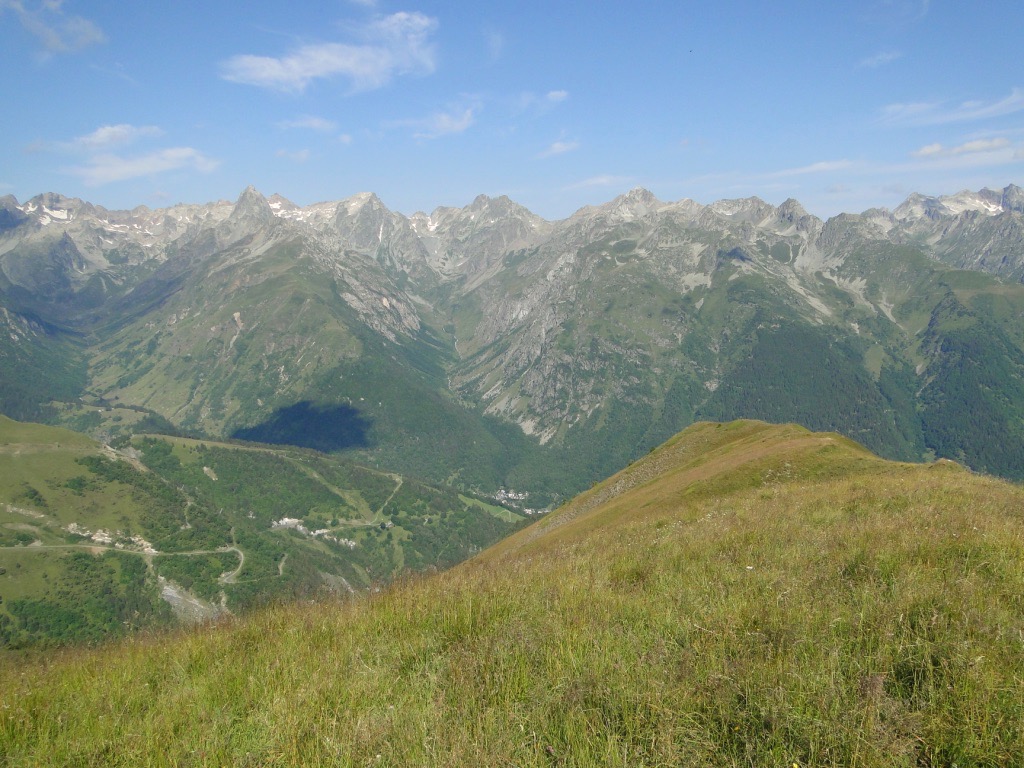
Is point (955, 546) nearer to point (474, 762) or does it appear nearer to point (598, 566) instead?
point (598, 566)

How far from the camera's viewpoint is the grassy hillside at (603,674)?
454 centimetres

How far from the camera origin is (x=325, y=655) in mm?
6859

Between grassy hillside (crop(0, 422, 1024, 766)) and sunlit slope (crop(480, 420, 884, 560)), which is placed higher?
grassy hillside (crop(0, 422, 1024, 766))

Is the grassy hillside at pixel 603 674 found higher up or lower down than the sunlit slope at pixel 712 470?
higher up

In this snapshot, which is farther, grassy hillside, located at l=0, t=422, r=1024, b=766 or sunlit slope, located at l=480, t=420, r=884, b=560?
Result: sunlit slope, located at l=480, t=420, r=884, b=560

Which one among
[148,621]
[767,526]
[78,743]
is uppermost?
[78,743]

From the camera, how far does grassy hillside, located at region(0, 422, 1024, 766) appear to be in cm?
454

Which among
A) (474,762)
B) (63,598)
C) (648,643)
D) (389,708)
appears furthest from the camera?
(63,598)

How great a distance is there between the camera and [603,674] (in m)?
5.61

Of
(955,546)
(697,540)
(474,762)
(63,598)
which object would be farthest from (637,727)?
(63,598)

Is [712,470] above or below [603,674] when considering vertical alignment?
below

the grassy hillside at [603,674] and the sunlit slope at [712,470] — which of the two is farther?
the sunlit slope at [712,470]

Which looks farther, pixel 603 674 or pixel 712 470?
pixel 712 470

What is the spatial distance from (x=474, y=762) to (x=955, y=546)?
28.7 ft
